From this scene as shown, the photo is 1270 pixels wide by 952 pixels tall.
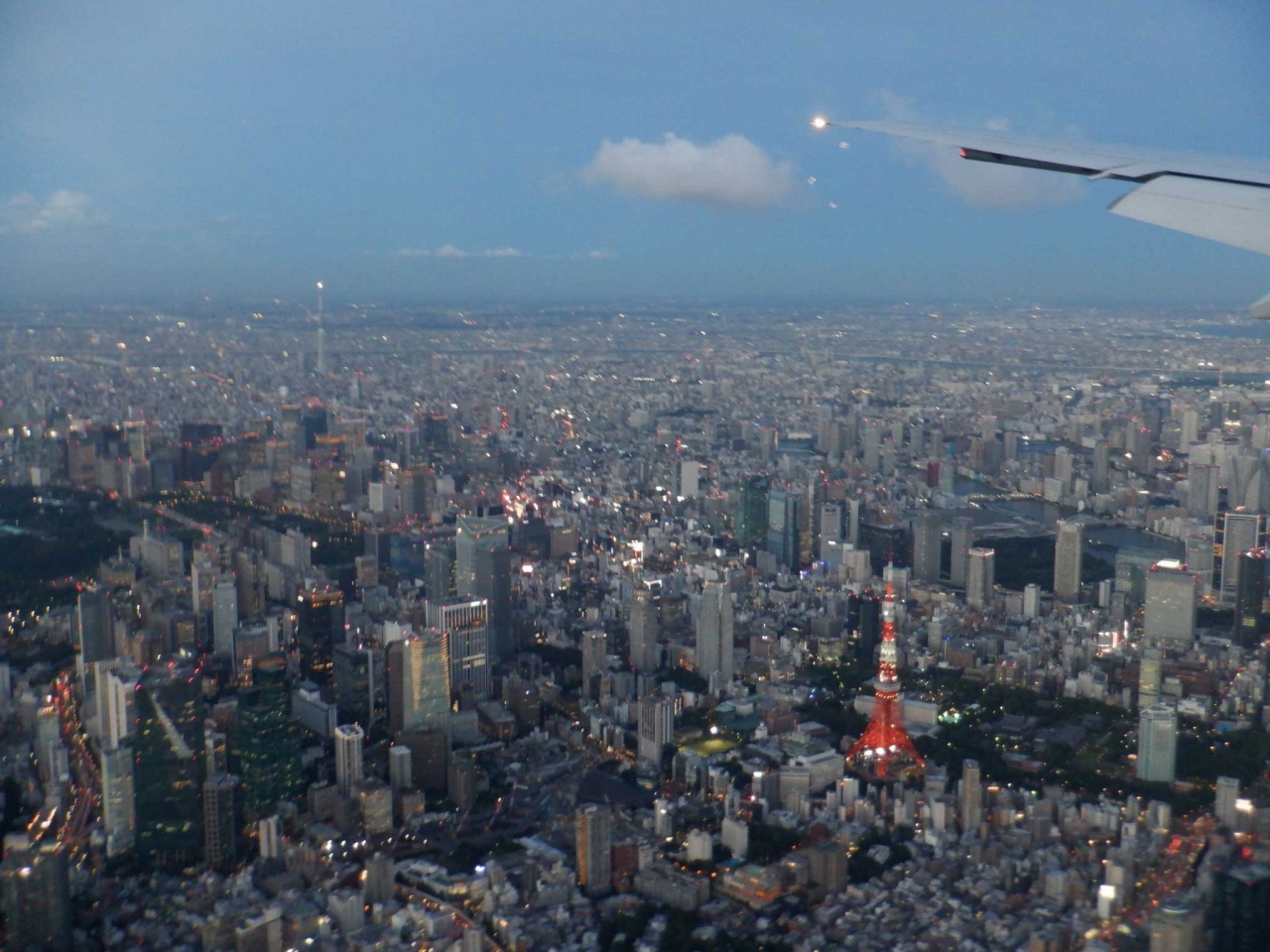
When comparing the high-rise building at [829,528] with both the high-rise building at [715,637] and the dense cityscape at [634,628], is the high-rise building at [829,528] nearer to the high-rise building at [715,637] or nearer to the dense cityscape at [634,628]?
the dense cityscape at [634,628]

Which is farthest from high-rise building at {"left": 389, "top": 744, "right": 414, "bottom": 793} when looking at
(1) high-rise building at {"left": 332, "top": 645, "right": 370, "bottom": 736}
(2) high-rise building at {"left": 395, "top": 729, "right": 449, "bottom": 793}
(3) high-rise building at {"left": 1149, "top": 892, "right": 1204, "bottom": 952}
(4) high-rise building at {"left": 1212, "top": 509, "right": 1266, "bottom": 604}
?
(4) high-rise building at {"left": 1212, "top": 509, "right": 1266, "bottom": 604}

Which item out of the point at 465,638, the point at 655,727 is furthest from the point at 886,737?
the point at 465,638

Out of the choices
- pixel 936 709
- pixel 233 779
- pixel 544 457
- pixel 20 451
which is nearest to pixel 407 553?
pixel 544 457

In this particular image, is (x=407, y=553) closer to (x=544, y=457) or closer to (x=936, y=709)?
(x=544, y=457)

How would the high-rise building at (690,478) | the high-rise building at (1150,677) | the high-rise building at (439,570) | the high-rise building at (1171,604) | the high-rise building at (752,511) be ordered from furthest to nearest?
1. the high-rise building at (690,478)
2. the high-rise building at (752,511)
3. the high-rise building at (439,570)
4. the high-rise building at (1171,604)
5. the high-rise building at (1150,677)

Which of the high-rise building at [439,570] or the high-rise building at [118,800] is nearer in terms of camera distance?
the high-rise building at [118,800]

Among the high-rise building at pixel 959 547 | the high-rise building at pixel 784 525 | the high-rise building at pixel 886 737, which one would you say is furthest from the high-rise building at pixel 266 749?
the high-rise building at pixel 959 547
